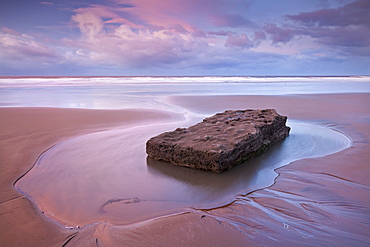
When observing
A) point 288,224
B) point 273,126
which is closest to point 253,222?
point 288,224

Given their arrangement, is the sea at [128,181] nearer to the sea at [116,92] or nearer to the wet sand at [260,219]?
the wet sand at [260,219]

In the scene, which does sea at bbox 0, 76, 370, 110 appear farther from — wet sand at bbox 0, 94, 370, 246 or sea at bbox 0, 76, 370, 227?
wet sand at bbox 0, 94, 370, 246

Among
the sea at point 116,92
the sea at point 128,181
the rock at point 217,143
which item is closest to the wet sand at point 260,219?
the sea at point 128,181

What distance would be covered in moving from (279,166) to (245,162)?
0.52 metres

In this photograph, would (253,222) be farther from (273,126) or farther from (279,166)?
(273,126)

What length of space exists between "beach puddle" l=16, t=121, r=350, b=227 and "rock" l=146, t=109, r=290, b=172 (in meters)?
0.13

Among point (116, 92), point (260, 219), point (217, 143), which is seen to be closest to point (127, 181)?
point (217, 143)

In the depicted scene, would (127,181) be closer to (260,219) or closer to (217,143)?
(217,143)

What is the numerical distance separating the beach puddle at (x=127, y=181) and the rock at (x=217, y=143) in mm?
127

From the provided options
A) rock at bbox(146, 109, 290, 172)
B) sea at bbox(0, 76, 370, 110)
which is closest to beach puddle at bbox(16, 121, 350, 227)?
rock at bbox(146, 109, 290, 172)

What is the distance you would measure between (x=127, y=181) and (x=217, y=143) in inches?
56.0

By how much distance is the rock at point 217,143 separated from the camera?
3.52 meters

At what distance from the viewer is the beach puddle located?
260 cm

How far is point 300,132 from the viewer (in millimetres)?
5895
